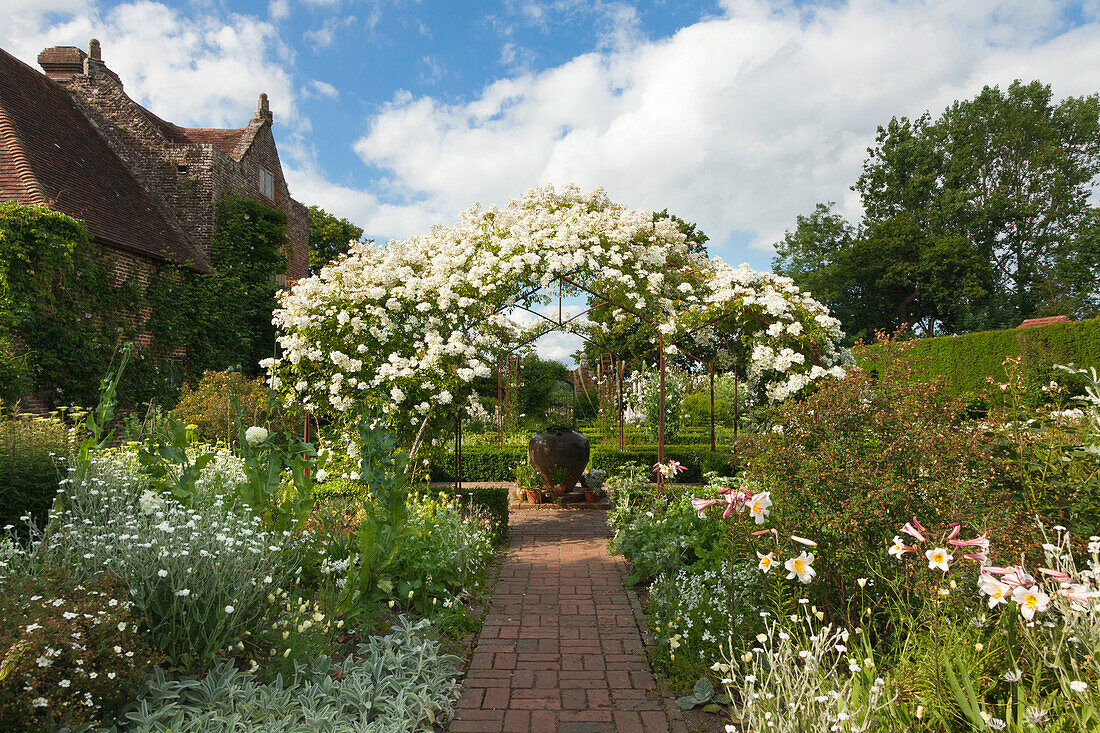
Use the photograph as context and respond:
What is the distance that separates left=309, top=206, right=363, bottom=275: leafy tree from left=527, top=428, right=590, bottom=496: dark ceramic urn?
2274cm

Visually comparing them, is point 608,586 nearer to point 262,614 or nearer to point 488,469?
point 262,614

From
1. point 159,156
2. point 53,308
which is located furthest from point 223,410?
point 159,156

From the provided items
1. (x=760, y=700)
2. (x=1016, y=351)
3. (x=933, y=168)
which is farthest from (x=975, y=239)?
(x=760, y=700)

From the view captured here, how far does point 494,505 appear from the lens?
6.57 meters

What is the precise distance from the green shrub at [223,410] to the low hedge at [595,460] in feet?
8.67

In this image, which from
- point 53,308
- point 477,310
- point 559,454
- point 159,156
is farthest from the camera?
point 159,156

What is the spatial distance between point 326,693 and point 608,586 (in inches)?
103

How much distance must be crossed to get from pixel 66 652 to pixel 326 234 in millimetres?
28583

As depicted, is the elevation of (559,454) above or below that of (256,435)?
below

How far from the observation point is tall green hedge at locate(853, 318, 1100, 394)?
13.5 m

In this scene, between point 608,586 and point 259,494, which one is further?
point 608,586

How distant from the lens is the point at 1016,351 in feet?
48.2

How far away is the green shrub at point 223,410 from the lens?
A: 32.4 feet

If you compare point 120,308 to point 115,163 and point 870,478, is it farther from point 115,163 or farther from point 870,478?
point 870,478
